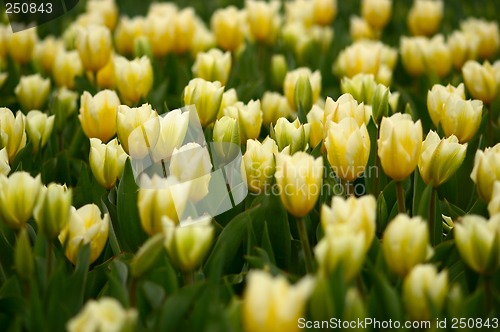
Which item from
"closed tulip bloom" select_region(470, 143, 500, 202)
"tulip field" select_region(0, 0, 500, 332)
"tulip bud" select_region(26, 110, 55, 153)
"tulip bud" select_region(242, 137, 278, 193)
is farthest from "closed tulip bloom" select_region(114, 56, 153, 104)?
"closed tulip bloom" select_region(470, 143, 500, 202)

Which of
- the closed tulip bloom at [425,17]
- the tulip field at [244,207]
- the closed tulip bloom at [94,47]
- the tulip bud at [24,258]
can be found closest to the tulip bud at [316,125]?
the tulip field at [244,207]

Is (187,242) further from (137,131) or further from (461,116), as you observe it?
(461,116)

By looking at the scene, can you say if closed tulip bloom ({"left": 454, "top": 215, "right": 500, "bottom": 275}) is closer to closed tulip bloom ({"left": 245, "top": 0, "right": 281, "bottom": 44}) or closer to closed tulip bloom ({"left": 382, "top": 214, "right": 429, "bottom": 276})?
closed tulip bloom ({"left": 382, "top": 214, "right": 429, "bottom": 276})

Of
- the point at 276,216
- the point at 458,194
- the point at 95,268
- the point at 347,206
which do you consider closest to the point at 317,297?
the point at 347,206

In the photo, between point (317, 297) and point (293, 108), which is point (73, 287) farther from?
point (293, 108)

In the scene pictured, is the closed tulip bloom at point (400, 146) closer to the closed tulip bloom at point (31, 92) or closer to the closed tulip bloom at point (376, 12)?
the closed tulip bloom at point (31, 92)
